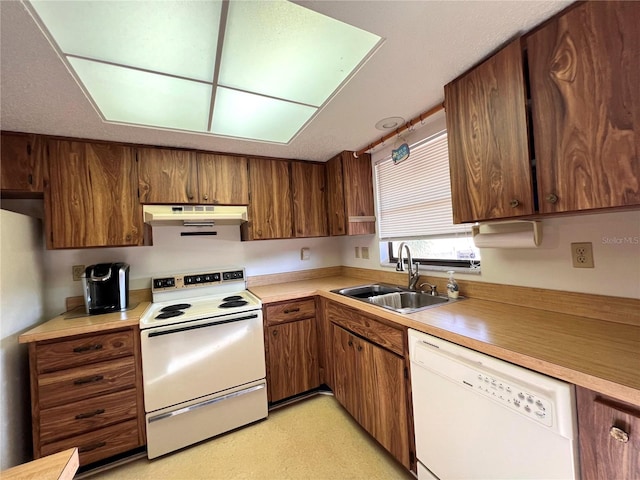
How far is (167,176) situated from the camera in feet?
6.53

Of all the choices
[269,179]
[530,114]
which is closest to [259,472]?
[269,179]

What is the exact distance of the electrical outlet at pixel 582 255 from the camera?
3.67 feet

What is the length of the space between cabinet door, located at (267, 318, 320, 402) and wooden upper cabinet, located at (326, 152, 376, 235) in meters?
0.94

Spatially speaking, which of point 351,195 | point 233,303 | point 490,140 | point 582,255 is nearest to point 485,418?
point 582,255

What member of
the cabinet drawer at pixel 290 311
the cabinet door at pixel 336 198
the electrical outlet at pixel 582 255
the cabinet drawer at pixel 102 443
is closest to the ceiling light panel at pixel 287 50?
the cabinet door at pixel 336 198

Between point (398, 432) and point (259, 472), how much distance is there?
87 cm

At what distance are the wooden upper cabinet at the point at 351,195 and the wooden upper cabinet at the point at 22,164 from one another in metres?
2.16

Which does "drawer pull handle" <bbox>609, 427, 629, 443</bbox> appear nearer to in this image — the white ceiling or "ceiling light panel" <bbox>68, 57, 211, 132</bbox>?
the white ceiling

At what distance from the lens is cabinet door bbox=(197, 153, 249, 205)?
6.94 ft

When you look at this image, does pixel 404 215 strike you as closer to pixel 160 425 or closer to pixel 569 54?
pixel 569 54

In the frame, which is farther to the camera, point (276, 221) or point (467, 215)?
point (276, 221)

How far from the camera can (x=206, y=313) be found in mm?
1798

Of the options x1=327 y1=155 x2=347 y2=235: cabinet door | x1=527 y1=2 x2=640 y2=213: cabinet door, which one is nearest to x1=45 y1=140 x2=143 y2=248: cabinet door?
x1=327 y1=155 x2=347 y2=235: cabinet door

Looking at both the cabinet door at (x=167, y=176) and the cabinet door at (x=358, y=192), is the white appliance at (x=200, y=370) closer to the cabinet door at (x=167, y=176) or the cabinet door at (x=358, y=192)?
the cabinet door at (x=167, y=176)
